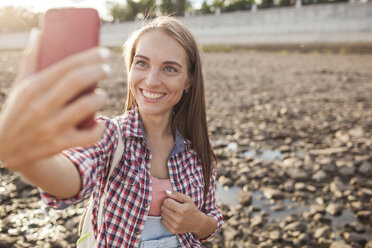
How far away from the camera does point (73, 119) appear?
2.48ft

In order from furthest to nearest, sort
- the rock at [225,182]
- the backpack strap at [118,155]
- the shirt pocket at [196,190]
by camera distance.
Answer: the rock at [225,182], the shirt pocket at [196,190], the backpack strap at [118,155]

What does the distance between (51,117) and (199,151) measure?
4.89 ft

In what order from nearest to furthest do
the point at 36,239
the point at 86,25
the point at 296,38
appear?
1. the point at 86,25
2. the point at 36,239
3. the point at 296,38

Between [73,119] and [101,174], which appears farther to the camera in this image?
[101,174]

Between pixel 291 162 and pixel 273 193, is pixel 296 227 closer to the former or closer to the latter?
pixel 273 193

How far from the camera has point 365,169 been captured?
13.2ft

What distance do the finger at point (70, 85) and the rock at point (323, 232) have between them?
290 centimetres

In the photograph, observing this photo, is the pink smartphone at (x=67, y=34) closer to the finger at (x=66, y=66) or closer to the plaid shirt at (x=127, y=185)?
the finger at (x=66, y=66)

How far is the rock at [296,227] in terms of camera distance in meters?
2.99

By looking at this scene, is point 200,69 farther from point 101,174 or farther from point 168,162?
point 101,174

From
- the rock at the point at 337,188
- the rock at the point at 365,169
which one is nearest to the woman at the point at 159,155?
the rock at the point at 337,188

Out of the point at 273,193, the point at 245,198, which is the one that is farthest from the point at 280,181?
the point at 245,198

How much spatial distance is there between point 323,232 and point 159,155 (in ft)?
6.57

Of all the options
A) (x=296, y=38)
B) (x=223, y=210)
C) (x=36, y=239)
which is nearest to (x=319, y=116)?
(x=223, y=210)
